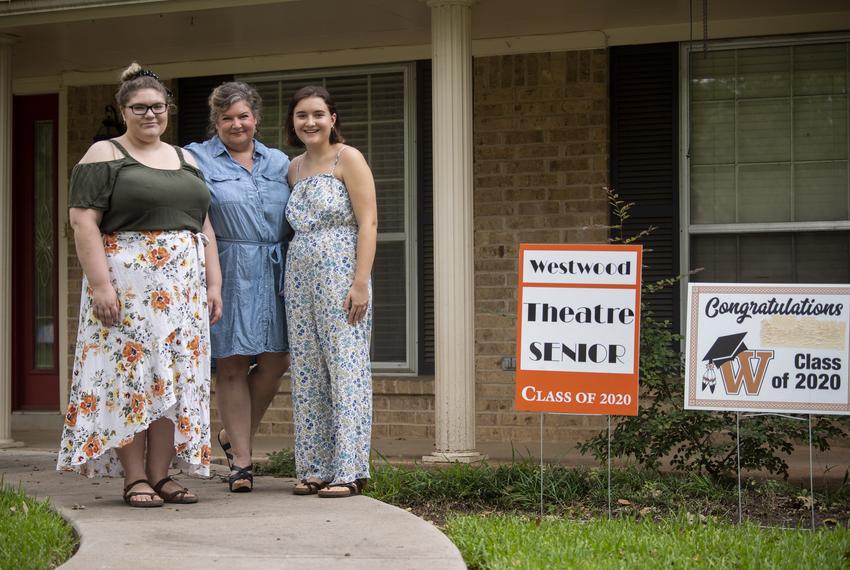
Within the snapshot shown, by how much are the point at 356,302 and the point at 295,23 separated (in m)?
3.49

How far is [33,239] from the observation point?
10.2 m

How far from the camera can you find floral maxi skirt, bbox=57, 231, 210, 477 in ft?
17.3

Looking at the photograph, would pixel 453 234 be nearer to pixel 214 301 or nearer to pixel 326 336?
pixel 326 336

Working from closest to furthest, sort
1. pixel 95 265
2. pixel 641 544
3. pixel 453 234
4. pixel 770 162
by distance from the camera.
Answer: pixel 641 544
pixel 95 265
pixel 453 234
pixel 770 162

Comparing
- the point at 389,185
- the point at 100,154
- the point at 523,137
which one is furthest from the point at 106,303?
the point at 523,137

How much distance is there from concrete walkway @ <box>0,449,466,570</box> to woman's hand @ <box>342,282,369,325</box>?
0.88m

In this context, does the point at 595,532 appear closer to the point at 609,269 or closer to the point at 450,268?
the point at 609,269

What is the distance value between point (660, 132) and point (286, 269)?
3.79 metres

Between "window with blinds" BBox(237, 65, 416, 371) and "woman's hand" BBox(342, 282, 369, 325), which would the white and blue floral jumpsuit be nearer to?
"woman's hand" BBox(342, 282, 369, 325)

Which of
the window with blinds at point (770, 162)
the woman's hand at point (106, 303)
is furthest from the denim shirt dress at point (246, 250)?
the window with blinds at point (770, 162)

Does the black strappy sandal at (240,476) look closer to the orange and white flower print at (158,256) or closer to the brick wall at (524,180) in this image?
the orange and white flower print at (158,256)

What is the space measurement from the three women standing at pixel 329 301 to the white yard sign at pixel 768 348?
1.59 meters

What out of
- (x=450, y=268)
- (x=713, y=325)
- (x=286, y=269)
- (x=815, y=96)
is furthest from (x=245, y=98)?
(x=815, y=96)

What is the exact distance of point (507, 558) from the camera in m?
4.55
